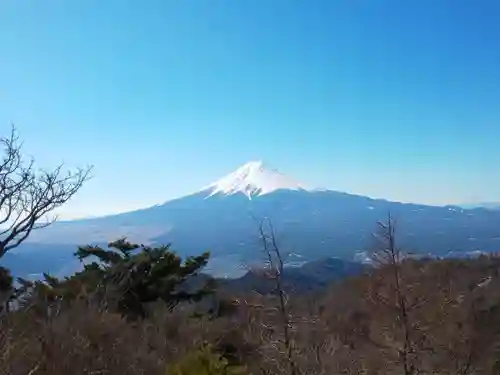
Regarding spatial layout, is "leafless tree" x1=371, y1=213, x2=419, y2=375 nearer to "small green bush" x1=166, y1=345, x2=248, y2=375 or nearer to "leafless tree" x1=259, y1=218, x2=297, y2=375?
"leafless tree" x1=259, y1=218, x2=297, y2=375

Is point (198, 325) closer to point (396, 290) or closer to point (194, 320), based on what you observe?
point (194, 320)

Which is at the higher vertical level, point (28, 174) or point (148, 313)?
point (28, 174)

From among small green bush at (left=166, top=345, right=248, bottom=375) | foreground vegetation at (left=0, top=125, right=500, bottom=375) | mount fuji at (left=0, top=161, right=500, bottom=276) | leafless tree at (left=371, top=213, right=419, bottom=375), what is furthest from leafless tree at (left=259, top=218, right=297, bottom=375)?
mount fuji at (left=0, top=161, right=500, bottom=276)

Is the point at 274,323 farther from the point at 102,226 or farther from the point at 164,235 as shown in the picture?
the point at 102,226

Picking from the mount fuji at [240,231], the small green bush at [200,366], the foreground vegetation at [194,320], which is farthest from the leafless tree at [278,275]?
the mount fuji at [240,231]

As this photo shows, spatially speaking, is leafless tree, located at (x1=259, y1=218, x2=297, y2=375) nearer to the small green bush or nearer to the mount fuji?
the small green bush

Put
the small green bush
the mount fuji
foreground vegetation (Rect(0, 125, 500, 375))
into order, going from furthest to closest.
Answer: the mount fuji
foreground vegetation (Rect(0, 125, 500, 375))
the small green bush

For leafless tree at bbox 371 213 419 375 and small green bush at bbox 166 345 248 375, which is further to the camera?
leafless tree at bbox 371 213 419 375

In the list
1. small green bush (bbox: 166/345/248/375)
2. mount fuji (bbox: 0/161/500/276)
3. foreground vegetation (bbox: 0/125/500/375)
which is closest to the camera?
small green bush (bbox: 166/345/248/375)

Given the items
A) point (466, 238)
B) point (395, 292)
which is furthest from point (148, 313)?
point (466, 238)

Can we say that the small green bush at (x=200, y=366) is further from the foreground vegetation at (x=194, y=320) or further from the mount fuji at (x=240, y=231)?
the mount fuji at (x=240, y=231)

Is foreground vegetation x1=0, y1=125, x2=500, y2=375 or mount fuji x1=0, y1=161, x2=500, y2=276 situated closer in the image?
foreground vegetation x1=0, y1=125, x2=500, y2=375
